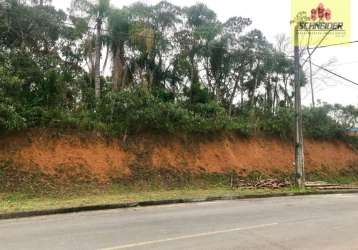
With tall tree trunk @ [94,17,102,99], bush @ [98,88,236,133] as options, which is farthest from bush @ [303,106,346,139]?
tall tree trunk @ [94,17,102,99]

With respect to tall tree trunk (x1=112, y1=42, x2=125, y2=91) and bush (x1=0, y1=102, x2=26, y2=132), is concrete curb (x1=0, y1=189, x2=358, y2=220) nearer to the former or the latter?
bush (x1=0, y1=102, x2=26, y2=132)

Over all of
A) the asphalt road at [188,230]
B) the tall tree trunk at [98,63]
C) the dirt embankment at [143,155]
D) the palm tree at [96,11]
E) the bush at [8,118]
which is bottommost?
the asphalt road at [188,230]

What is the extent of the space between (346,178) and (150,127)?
51.8ft

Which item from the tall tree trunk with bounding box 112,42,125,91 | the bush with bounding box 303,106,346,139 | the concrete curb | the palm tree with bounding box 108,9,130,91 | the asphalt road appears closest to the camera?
the asphalt road

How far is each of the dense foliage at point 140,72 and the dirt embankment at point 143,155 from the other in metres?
0.71

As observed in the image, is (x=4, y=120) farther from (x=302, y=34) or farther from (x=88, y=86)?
(x=302, y=34)

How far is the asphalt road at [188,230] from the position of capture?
821cm

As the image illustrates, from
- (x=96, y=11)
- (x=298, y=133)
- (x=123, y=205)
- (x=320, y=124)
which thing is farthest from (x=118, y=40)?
(x=320, y=124)

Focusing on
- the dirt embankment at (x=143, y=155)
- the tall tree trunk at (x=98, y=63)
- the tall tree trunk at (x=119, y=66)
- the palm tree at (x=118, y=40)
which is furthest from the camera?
the tall tree trunk at (x=119, y=66)

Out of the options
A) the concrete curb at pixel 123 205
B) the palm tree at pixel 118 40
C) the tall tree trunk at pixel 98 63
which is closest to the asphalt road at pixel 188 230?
the concrete curb at pixel 123 205

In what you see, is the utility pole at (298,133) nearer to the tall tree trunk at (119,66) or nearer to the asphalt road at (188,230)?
the asphalt road at (188,230)

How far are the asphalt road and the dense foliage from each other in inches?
368

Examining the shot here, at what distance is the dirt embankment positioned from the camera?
19.7m

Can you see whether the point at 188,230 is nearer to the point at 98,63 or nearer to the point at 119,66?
the point at 98,63
